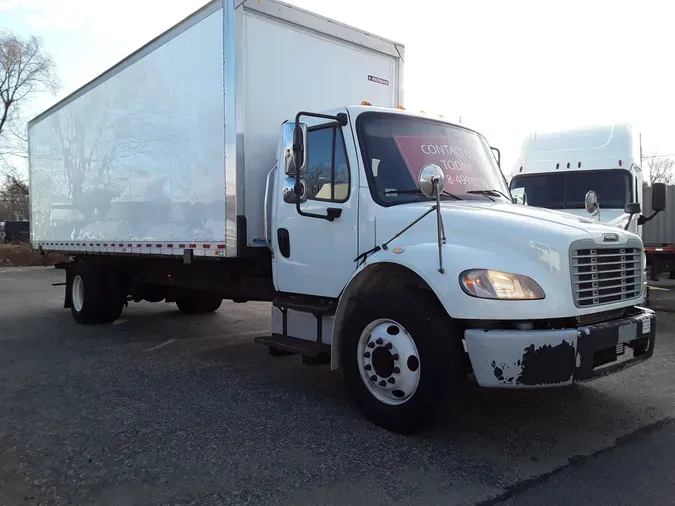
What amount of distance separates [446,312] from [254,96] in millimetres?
3120

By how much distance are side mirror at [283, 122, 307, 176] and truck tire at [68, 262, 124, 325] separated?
563 cm

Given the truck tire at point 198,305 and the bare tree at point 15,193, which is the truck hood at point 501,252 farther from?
the bare tree at point 15,193

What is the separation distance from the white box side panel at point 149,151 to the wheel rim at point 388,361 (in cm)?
220

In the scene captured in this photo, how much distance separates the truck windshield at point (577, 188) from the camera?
957 cm

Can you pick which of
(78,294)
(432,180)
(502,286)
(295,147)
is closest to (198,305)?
(78,294)

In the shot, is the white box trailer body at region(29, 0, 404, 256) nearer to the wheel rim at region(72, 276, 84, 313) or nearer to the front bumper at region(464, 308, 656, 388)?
the wheel rim at region(72, 276, 84, 313)

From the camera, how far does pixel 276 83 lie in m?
5.99

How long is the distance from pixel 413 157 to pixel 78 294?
7115 millimetres

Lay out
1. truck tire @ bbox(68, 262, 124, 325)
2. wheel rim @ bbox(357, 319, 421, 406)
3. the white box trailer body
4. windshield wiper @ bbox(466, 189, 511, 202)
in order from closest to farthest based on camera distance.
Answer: wheel rim @ bbox(357, 319, 421, 406) → windshield wiper @ bbox(466, 189, 511, 202) → the white box trailer body → truck tire @ bbox(68, 262, 124, 325)

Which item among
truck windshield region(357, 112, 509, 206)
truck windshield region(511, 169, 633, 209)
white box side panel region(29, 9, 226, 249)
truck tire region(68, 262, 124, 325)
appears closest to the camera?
truck windshield region(357, 112, 509, 206)

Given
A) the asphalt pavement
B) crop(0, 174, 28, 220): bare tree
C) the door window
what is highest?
crop(0, 174, 28, 220): bare tree

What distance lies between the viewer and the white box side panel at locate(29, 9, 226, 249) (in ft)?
19.7

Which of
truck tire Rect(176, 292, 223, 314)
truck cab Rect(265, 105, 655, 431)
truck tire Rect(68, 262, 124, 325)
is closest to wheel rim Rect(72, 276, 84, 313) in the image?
truck tire Rect(68, 262, 124, 325)

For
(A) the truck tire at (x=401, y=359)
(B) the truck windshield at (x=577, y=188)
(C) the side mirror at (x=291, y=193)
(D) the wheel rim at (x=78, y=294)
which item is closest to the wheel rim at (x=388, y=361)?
(A) the truck tire at (x=401, y=359)
